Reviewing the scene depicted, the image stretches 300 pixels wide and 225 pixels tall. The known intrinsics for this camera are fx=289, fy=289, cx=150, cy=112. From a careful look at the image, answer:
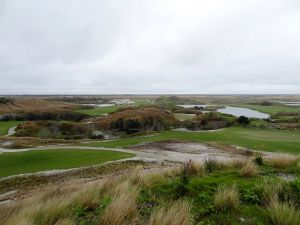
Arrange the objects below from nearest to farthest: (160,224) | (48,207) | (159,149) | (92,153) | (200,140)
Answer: (160,224) → (48,207) → (92,153) → (159,149) → (200,140)

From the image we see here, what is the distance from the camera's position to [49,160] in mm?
24344

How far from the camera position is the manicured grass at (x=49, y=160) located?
21578 mm

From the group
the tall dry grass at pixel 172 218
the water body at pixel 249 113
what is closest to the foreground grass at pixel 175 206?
the tall dry grass at pixel 172 218

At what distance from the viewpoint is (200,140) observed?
109 ft

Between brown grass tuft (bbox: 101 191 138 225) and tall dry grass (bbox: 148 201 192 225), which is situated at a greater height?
tall dry grass (bbox: 148 201 192 225)

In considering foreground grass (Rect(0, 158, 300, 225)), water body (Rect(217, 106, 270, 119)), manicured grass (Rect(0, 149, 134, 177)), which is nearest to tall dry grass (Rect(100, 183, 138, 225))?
foreground grass (Rect(0, 158, 300, 225))

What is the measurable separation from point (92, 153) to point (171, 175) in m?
17.4

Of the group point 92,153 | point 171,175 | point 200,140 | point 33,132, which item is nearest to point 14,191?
point 92,153

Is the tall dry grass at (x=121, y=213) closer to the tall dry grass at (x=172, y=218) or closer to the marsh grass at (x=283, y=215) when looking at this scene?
the tall dry grass at (x=172, y=218)

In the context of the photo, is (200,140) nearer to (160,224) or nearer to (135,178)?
(135,178)

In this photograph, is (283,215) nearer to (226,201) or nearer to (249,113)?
(226,201)

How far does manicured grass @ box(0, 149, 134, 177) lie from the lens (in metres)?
21.6

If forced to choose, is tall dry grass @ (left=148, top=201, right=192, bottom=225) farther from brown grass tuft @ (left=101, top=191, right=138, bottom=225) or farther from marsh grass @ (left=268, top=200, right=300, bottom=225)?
marsh grass @ (left=268, top=200, right=300, bottom=225)

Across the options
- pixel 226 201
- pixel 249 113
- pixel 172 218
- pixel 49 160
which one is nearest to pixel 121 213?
pixel 172 218
